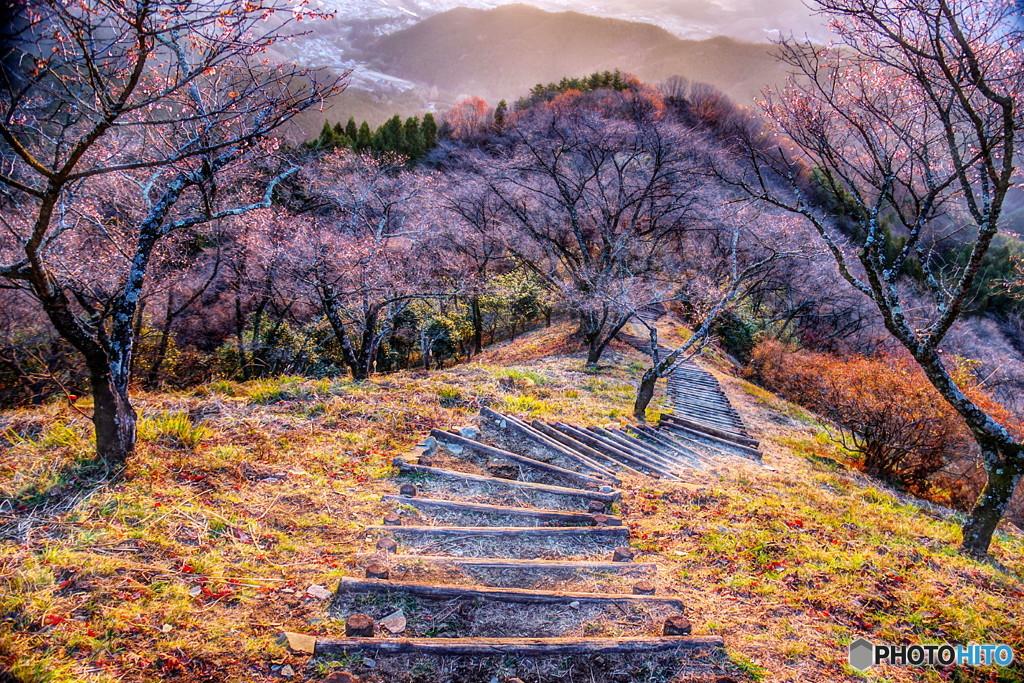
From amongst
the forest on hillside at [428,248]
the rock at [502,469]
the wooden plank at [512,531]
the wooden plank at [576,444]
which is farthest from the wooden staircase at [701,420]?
the wooden plank at [512,531]

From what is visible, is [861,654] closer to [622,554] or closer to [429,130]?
[622,554]

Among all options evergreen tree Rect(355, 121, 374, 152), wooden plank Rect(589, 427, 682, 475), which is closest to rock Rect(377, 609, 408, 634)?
wooden plank Rect(589, 427, 682, 475)

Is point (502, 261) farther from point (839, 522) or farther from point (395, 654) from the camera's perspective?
point (395, 654)

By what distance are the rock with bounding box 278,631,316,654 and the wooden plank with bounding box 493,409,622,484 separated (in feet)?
13.5

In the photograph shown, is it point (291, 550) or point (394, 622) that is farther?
point (291, 550)

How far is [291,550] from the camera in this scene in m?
3.92

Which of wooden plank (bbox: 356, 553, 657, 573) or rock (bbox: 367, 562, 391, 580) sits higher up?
rock (bbox: 367, 562, 391, 580)

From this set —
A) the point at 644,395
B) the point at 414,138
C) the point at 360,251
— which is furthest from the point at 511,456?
the point at 414,138

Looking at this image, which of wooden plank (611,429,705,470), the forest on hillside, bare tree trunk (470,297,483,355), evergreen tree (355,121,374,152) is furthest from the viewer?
evergreen tree (355,121,374,152)

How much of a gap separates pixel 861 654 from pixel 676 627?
5.07 ft

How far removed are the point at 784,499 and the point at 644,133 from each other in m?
20.3

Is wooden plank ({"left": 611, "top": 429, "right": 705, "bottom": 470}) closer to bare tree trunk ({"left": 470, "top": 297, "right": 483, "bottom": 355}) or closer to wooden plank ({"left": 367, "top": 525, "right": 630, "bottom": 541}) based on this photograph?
wooden plank ({"left": 367, "top": 525, "right": 630, "bottom": 541})

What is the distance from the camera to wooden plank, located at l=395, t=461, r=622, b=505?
537 cm

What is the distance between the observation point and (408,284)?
16688 mm
